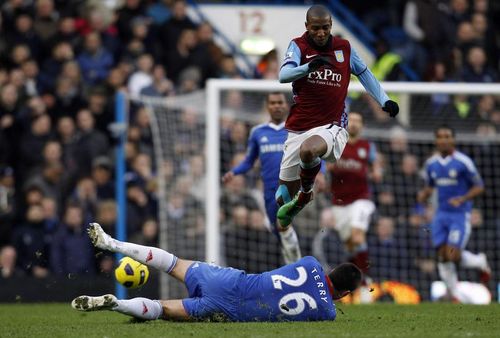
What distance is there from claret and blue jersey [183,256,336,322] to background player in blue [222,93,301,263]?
373 centimetres

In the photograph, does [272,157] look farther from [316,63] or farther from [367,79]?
[316,63]

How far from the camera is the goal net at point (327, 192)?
17922 millimetres

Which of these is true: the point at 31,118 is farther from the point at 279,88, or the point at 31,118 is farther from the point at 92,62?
the point at 279,88

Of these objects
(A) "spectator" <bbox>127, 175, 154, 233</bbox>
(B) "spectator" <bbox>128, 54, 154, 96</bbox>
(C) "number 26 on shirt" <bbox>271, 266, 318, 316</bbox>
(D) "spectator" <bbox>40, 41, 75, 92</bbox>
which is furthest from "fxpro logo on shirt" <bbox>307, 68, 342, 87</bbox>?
(D) "spectator" <bbox>40, 41, 75, 92</bbox>

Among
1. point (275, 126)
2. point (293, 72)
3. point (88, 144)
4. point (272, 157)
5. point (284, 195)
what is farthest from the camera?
point (88, 144)

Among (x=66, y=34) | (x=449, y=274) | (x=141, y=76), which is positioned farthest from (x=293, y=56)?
(x=66, y=34)

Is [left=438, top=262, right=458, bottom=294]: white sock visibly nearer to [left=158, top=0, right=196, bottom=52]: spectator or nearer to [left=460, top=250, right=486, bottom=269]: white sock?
[left=460, top=250, right=486, bottom=269]: white sock

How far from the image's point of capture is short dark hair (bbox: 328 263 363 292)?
11.1 m

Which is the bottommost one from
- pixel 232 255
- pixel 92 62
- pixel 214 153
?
pixel 232 255

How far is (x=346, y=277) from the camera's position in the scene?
11078 mm

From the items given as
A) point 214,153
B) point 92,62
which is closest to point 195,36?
point 92,62

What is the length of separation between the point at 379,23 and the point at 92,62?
5.87 metres

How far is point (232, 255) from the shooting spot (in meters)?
18.3

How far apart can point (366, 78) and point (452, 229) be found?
5006 mm
